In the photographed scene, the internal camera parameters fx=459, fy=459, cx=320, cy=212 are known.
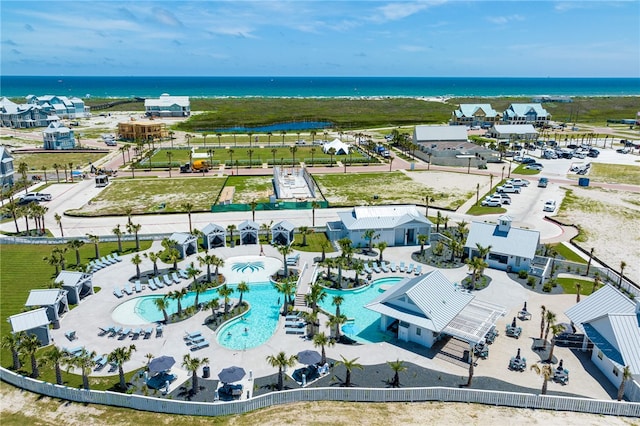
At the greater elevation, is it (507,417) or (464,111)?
(464,111)

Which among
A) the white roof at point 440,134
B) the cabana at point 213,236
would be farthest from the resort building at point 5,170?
the white roof at point 440,134

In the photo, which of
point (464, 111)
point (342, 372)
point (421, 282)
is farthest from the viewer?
point (464, 111)

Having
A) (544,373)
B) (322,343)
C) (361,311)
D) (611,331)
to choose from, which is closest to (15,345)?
(322,343)

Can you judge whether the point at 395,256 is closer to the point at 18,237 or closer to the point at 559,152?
the point at 18,237

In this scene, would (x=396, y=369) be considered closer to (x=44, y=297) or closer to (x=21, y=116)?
(x=44, y=297)

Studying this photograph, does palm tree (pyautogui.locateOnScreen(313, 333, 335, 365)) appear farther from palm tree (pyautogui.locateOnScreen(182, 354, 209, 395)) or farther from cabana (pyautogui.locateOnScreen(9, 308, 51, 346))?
cabana (pyautogui.locateOnScreen(9, 308, 51, 346))

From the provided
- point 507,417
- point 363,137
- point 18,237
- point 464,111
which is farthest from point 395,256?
point 464,111

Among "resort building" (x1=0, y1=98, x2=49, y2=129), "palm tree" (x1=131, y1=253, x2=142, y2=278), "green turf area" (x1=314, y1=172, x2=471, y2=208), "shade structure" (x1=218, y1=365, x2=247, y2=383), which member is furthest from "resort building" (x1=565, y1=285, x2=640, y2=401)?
"resort building" (x1=0, y1=98, x2=49, y2=129)
